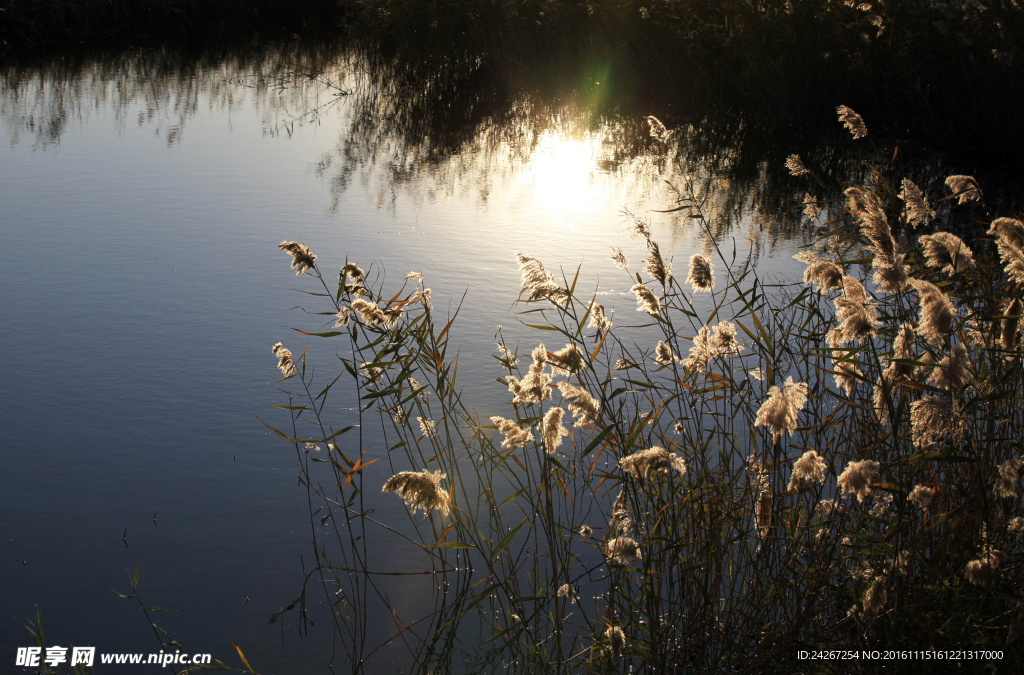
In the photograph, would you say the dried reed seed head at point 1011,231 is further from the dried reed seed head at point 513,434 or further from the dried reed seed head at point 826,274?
the dried reed seed head at point 513,434

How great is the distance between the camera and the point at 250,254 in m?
4.88

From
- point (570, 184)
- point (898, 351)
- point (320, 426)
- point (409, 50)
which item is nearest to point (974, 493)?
point (898, 351)

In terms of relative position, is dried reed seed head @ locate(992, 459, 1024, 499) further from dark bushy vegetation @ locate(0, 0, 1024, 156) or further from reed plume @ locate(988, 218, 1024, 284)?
dark bushy vegetation @ locate(0, 0, 1024, 156)

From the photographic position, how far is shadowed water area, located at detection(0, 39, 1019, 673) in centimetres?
235

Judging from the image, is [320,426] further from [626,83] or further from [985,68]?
[626,83]

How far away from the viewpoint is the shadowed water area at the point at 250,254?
235cm

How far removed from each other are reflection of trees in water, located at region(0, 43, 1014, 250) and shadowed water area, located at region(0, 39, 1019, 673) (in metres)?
0.04

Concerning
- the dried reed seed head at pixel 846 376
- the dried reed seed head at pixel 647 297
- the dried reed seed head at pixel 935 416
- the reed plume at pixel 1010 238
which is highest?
the reed plume at pixel 1010 238

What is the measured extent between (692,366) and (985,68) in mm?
5706

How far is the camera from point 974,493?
161 centimetres

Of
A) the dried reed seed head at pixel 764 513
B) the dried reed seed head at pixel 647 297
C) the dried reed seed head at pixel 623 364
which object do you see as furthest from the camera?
the dried reed seed head at pixel 623 364

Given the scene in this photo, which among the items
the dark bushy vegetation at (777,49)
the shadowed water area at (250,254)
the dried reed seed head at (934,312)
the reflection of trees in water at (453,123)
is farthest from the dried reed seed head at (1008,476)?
the dark bushy vegetation at (777,49)

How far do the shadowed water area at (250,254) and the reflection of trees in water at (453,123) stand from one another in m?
0.04

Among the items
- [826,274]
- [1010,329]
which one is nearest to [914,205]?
[1010,329]
